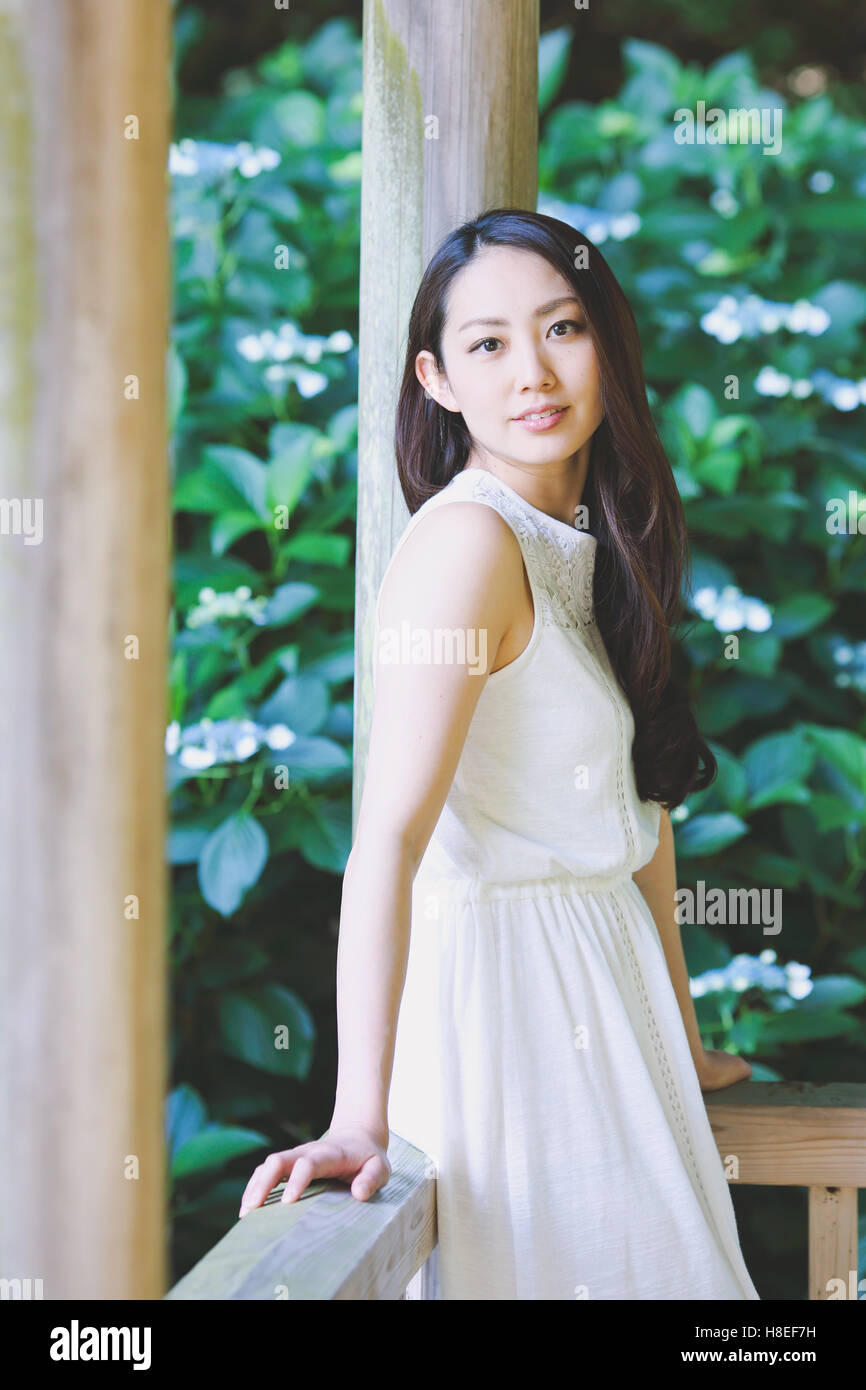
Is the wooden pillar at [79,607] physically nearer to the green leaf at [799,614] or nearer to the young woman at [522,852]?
the young woman at [522,852]

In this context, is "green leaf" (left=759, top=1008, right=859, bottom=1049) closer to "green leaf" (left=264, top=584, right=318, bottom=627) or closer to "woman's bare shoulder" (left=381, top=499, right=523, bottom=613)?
"green leaf" (left=264, top=584, right=318, bottom=627)

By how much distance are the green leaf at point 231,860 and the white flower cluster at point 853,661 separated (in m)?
0.99

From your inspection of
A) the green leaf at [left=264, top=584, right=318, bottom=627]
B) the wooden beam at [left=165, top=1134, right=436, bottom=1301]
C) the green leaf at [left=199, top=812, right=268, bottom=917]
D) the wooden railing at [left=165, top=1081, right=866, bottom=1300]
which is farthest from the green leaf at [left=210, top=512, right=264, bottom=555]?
the wooden beam at [left=165, top=1134, right=436, bottom=1301]

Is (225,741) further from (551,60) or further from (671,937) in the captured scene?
Answer: (551,60)

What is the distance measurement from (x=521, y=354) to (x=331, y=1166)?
26.6 inches

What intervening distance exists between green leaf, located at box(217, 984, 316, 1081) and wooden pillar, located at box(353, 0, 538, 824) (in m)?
0.73

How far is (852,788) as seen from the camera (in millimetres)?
2004

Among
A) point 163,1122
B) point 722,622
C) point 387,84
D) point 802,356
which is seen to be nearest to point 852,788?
point 722,622

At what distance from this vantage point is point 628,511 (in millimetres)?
1258

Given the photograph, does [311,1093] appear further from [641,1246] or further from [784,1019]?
[641,1246]

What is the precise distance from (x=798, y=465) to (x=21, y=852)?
6.59 feet

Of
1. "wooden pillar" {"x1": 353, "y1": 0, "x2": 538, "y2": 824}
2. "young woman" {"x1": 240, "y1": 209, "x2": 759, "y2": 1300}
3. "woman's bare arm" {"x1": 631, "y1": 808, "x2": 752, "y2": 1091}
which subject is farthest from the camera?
"woman's bare arm" {"x1": 631, "y1": 808, "x2": 752, "y2": 1091}

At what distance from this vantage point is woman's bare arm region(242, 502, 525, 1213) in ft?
2.99

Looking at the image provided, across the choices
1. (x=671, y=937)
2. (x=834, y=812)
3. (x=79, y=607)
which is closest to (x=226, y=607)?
(x=671, y=937)
